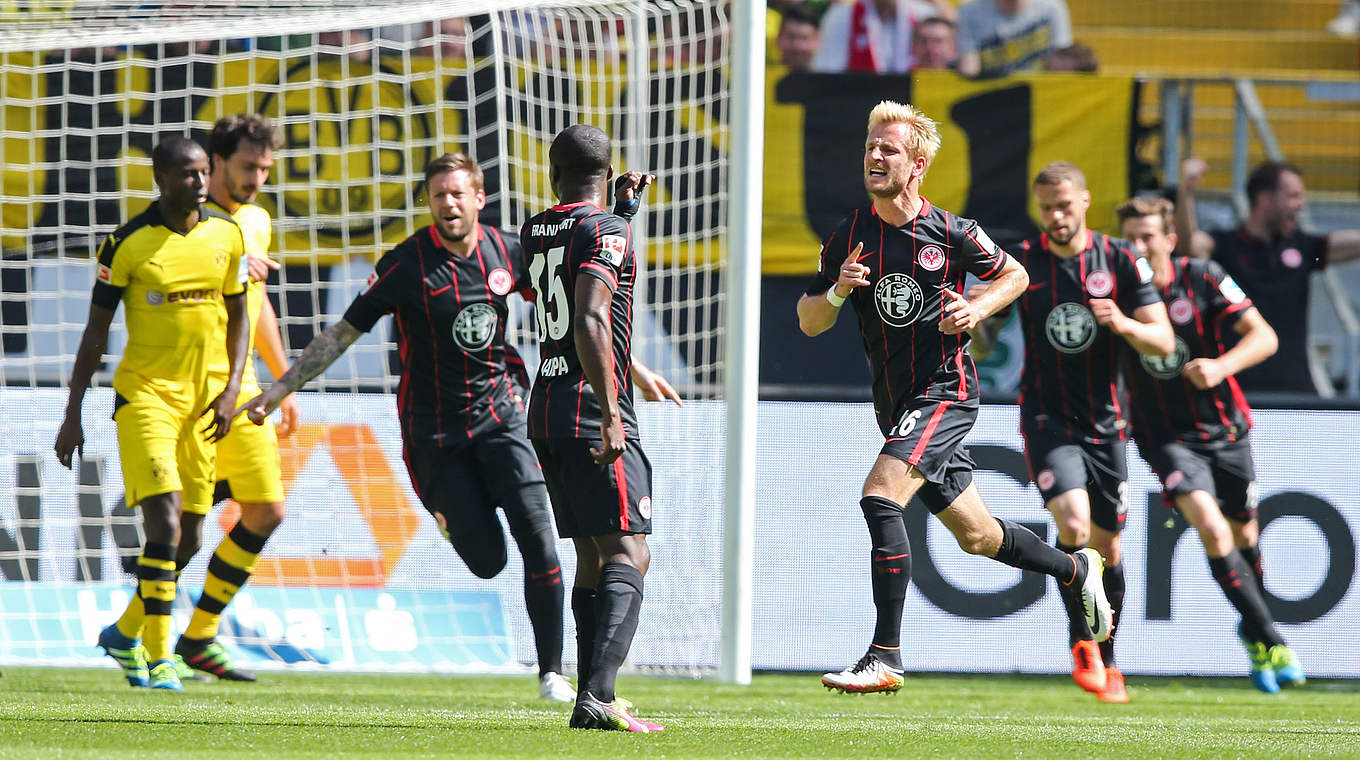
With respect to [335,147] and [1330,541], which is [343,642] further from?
[1330,541]

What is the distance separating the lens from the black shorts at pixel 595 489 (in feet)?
15.8

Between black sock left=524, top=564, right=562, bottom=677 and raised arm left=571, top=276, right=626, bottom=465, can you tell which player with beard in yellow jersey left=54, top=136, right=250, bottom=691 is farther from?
raised arm left=571, top=276, right=626, bottom=465

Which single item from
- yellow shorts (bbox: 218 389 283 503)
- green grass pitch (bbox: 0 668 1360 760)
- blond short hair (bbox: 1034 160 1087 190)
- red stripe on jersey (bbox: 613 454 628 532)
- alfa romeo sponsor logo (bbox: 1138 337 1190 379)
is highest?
blond short hair (bbox: 1034 160 1087 190)

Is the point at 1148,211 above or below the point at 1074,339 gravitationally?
above

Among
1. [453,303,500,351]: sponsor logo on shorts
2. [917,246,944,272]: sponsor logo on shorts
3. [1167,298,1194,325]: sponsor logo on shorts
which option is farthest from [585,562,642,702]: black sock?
[1167,298,1194,325]: sponsor logo on shorts

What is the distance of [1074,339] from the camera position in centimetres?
726

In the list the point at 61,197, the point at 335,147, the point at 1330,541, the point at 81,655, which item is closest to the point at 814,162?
the point at 335,147

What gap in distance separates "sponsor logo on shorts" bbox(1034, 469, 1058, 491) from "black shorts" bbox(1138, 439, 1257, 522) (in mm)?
905

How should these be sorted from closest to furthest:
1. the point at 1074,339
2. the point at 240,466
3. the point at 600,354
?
the point at 600,354 → the point at 240,466 → the point at 1074,339

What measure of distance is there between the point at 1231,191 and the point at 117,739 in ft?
→ 30.5

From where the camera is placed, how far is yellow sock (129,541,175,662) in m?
6.45

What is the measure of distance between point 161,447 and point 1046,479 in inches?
149

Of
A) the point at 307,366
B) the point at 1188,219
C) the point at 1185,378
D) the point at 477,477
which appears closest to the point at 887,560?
the point at 477,477

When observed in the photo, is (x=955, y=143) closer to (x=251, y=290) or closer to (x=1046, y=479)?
(x=1046, y=479)
